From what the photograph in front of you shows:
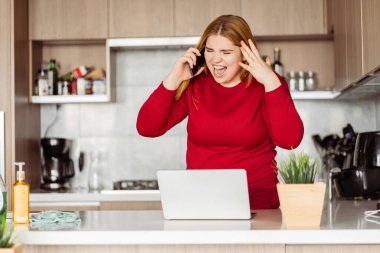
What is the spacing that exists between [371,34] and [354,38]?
45cm

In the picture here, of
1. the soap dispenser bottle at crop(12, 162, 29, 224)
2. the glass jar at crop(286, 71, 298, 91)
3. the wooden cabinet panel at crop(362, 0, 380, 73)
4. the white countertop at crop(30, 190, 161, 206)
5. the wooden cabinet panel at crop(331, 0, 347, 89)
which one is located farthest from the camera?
the glass jar at crop(286, 71, 298, 91)

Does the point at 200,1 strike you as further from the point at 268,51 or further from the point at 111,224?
the point at 111,224

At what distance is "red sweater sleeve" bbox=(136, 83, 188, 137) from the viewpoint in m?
2.38

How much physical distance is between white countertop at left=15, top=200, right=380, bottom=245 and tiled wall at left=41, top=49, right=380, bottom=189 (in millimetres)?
2443

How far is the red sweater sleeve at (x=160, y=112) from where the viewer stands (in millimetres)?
2377

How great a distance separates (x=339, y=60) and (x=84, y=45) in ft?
5.62

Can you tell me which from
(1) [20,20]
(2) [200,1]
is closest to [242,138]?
(2) [200,1]

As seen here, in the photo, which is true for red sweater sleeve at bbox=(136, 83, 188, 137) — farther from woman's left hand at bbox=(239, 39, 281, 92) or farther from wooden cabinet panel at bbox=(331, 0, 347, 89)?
Answer: wooden cabinet panel at bbox=(331, 0, 347, 89)

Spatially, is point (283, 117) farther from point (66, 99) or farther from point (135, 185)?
point (66, 99)

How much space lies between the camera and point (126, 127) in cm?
441

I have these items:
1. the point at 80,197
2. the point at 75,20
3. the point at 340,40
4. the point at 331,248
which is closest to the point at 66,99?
the point at 75,20

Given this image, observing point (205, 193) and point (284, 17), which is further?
point (284, 17)

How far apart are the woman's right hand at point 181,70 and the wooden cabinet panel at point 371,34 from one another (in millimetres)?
688

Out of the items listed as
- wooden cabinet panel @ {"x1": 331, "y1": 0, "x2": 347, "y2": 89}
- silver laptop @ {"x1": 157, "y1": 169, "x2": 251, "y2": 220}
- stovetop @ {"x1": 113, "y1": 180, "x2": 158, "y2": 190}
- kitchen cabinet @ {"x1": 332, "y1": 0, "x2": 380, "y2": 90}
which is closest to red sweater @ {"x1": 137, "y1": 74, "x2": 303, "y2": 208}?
silver laptop @ {"x1": 157, "y1": 169, "x2": 251, "y2": 220}
